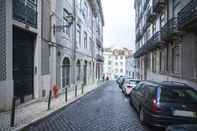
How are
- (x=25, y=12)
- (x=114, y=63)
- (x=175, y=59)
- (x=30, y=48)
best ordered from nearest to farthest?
(x=25, y=12) < (x=30, y=48) < (x=175, y=59) < (x=114, y=63)

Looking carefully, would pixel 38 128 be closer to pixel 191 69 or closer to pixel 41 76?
A: pixel 41 76

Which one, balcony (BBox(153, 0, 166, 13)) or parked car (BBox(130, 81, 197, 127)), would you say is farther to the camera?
balcony (BBox(153, 0, 166, 13))

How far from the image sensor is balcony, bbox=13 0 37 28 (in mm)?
9766

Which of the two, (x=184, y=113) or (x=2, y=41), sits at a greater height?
(x=2, y=41)

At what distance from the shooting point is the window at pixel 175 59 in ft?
51.4

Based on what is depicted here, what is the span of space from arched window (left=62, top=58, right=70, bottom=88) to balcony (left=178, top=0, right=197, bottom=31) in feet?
30.9

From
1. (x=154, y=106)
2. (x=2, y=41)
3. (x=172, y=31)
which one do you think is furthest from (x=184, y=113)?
(x=172, y=31)

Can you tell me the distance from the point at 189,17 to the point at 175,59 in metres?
5.51

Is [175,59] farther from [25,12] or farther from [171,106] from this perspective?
[25,12]

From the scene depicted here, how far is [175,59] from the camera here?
1652 cm

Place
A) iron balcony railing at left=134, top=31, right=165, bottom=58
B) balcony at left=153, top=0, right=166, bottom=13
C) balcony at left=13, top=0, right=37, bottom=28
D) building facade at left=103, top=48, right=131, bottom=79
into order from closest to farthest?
balcony at left=13, top=0, right=37, bottom=28 < iron balcony railing at left=134, top=31, right=165, bottom=58 < balcony at left=153, top=0, right=166, bottom=13 < building facade at left=103, top=48, right=131, bottom=79

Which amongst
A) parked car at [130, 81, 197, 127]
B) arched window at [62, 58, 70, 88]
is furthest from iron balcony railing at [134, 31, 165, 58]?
parked car at [130, 81, 197, 127]

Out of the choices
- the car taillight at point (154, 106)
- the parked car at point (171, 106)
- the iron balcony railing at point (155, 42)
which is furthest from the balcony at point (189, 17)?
the iron balcony railing at point (155, 42)

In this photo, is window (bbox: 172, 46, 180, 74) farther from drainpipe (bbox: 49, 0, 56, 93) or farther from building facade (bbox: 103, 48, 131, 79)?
building facade (bbox: 103, 48, 131, 79)
